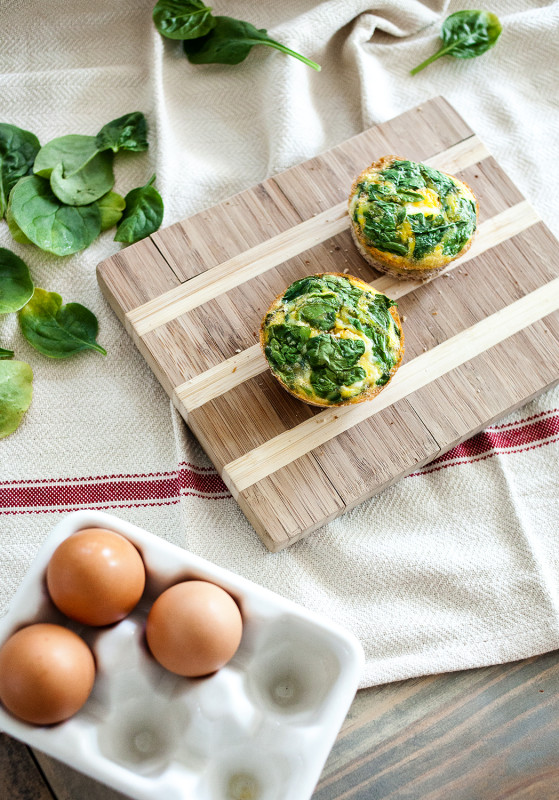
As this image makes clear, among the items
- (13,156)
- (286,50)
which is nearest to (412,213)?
(286,50)

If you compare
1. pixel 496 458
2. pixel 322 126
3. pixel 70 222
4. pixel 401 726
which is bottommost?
pixel 401 726

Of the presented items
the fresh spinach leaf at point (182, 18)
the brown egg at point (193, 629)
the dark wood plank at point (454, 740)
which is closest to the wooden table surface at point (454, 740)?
the dark wood plank at point (454, 740)

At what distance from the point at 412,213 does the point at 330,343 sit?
321 mm

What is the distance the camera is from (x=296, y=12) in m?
1.65

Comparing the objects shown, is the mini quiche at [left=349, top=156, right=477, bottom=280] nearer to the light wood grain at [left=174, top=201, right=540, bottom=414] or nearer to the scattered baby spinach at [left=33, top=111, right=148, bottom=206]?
the light wood grain at [left=174, top=201, right=540, bottom=414]

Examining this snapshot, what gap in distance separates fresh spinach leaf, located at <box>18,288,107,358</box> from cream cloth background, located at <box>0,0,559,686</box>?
0.04 m

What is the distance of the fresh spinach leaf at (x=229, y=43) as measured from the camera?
1.57m

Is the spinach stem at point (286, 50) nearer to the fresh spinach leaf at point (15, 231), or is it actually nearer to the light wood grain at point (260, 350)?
the light wood grain at point (260, 350)

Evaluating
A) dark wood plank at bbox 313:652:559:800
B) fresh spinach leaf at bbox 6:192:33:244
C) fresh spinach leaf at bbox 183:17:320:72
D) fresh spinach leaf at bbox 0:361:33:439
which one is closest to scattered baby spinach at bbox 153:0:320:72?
fresh spinach leaf at bbox 183:17:320:72

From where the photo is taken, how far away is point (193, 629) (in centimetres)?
104

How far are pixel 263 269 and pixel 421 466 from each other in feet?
1.73

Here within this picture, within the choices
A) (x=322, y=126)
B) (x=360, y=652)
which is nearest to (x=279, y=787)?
(x=360, y=652)

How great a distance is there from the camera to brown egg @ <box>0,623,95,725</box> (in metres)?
0.98

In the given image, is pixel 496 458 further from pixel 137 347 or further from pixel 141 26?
pixel 141 26
